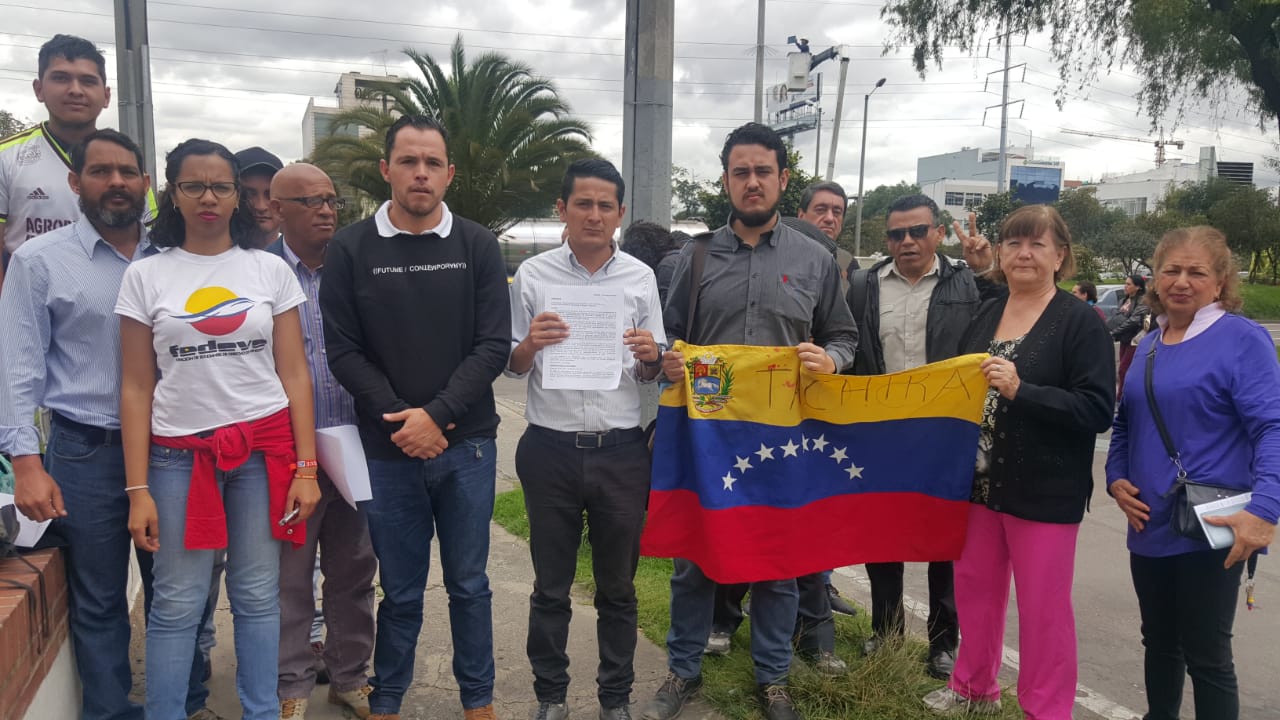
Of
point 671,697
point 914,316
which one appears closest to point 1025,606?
point 914,316

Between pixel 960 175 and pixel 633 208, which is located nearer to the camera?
pixel 633 208

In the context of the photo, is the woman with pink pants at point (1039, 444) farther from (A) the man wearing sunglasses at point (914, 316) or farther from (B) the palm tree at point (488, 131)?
(B) the palm tree at point (488, 131)

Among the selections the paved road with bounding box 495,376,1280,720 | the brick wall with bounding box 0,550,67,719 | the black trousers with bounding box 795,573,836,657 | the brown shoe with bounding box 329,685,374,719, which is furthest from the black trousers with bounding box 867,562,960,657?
the brick wall with bounding box 0,550,67,719

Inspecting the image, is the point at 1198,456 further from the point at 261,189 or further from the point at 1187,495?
the point at 261,189

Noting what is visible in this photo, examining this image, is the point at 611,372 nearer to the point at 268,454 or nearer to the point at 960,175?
the point at 268,454

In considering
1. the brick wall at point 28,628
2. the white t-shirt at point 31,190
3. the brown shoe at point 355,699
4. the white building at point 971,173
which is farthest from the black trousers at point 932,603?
the white building at point 971,173

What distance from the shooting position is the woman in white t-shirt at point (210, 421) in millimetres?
2996

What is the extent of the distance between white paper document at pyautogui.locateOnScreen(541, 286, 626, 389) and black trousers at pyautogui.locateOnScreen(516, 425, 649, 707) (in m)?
0.24

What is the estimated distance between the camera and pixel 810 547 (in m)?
3.85

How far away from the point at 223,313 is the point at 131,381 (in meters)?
0.37

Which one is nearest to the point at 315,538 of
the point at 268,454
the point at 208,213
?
the point at 268,454

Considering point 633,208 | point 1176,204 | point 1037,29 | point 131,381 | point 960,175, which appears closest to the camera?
point 131,381

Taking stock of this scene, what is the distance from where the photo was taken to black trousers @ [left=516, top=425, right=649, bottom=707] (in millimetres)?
3529

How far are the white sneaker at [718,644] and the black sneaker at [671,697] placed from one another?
40 centimetres
